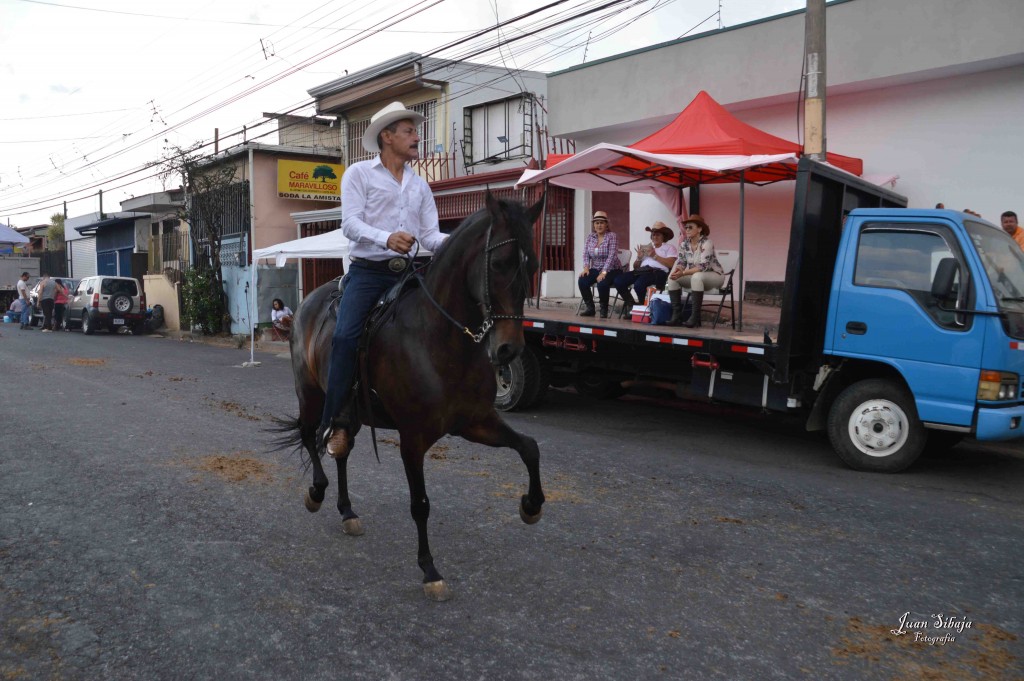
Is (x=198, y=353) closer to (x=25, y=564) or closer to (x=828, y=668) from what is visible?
(x=25, y=564)

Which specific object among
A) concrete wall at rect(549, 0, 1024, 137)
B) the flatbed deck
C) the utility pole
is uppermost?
concrete wall at rect(549, 0, 1024, 137)

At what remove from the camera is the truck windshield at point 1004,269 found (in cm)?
670

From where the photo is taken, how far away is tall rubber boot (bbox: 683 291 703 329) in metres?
8.68

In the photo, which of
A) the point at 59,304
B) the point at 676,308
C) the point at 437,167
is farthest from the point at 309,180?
the point at 676,308

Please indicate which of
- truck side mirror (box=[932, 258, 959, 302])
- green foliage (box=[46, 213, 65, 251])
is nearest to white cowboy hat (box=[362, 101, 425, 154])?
truck side mirror (box=[932, 258, 959, 302])

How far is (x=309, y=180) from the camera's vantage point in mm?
25953

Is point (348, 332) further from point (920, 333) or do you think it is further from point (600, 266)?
point (600, 266)

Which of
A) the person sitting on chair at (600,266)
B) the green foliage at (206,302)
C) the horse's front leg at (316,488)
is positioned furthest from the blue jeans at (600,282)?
the green foliage at (206,302)

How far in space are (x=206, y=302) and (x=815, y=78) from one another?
20.0m

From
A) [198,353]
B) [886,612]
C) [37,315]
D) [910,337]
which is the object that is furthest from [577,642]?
[37,315]

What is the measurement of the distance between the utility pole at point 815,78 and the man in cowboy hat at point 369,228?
6582 millimetres

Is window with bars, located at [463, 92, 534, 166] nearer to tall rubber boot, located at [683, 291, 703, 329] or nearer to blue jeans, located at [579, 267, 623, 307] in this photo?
blue jeans, located at [579, 267, 623, 307]

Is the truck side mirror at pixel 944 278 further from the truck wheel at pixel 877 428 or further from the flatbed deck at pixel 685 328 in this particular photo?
the flatbed deck at pixel 685 328

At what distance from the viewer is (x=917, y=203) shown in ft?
38.8
